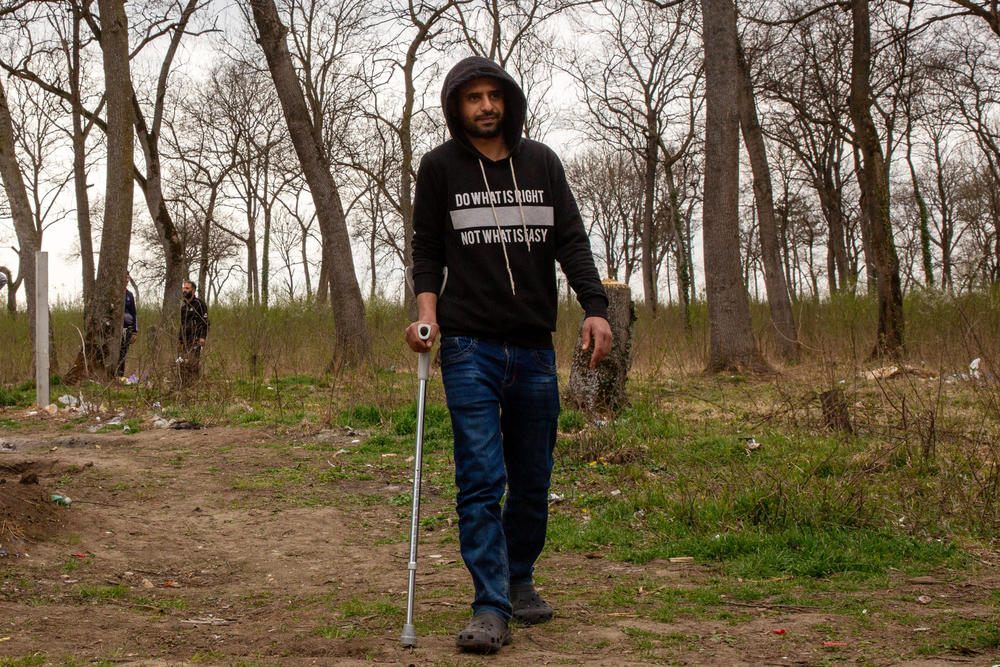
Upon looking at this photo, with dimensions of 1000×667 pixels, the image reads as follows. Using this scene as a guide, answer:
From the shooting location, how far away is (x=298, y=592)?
14.9 feet

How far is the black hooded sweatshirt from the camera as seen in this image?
3.71 metres

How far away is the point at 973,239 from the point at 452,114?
1833 inches

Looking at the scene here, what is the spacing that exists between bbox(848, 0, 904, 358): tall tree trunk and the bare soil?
865 cm

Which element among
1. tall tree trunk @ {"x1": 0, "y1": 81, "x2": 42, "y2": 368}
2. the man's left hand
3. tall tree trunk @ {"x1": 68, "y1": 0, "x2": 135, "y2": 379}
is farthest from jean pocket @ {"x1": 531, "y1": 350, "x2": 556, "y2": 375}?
tall tree trunk @ {"x1": 0, "y1": 81, "x2": 42, "y2": 368}

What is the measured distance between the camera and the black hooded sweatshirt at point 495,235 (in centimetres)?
371

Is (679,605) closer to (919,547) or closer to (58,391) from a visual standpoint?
(919,547)

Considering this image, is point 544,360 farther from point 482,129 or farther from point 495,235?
point 482,129

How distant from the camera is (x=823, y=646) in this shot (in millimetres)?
3467

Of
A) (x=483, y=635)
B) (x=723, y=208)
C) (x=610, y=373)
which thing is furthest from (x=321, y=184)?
(x=483, y=635)

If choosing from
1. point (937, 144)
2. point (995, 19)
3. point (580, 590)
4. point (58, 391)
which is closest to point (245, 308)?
point (58, 391)

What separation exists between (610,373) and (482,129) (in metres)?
5.64

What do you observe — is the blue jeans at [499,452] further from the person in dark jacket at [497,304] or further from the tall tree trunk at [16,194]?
the tall tree trunk at [16,194]

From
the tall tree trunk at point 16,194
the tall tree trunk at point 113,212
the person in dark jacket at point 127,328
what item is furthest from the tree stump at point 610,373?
the tall tree trunk at point 16,194

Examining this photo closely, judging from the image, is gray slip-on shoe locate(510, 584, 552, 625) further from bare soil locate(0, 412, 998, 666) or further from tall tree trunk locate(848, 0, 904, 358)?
tall tree trunk locate(848, 0, 904, 358)
